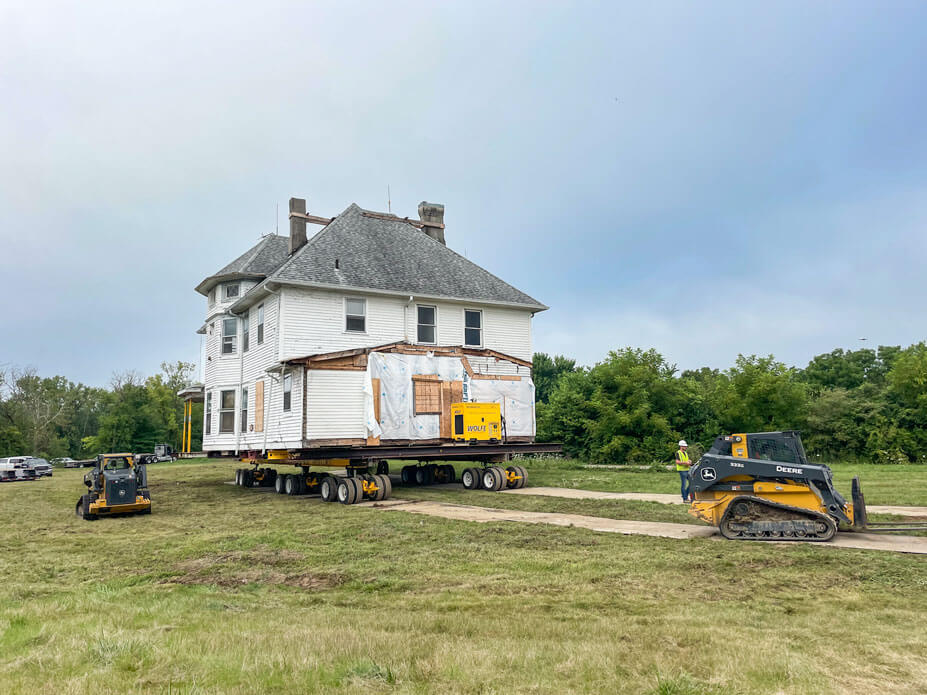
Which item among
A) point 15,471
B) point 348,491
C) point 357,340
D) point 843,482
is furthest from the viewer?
point 15,471

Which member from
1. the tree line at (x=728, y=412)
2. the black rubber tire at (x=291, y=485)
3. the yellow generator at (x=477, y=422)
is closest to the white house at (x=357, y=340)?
the yellow generator at (x=477, y=422)

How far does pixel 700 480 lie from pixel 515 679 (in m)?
7.89

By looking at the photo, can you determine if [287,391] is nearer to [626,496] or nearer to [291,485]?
[291,485]

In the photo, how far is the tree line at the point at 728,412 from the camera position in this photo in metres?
36.0

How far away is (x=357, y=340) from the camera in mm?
25016

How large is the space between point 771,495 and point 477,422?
12968mm

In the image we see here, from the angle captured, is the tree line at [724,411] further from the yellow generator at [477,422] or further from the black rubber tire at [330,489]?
the black rubber tire at [330,489]

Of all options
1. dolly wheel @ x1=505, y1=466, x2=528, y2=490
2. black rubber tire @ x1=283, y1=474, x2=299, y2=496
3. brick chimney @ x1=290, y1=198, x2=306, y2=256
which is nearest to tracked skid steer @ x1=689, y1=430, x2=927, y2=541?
dolly wheel @ x1=505, y1=466, x2=528, y2=490

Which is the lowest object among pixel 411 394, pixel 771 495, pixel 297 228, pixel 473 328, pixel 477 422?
pixel 771 495

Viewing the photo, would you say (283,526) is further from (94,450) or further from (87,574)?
(94,450)

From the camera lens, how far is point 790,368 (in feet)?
127

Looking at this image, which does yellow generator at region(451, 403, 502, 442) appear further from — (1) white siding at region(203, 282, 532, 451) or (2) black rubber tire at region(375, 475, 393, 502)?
(2) black rubber tire at region(375, 475, 393, 502)

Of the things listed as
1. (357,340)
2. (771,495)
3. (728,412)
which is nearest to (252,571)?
(771,495)

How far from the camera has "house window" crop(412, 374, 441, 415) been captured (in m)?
24.2
